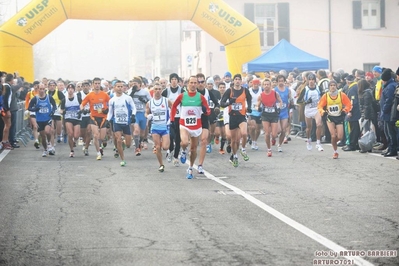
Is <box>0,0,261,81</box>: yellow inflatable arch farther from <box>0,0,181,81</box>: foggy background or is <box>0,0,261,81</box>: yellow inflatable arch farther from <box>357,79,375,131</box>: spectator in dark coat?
<box>0,0,181,81</box>: foggy background

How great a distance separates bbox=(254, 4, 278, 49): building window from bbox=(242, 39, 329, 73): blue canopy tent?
1382cm

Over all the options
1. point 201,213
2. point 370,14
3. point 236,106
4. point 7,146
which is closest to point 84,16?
point 7,146

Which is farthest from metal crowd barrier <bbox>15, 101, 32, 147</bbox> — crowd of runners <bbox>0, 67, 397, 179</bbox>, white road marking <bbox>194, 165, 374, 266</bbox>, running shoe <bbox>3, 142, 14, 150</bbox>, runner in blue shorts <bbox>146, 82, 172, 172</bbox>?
white road marking <bbox>194, 165, 374, 266</bbox>

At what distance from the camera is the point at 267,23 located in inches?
1875

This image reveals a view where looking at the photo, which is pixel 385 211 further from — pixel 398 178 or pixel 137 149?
pixel 137 149

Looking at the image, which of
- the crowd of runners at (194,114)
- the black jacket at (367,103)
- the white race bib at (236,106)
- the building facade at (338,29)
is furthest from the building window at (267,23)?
the white race bib at (236,106)

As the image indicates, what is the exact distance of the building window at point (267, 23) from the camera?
4744 cm

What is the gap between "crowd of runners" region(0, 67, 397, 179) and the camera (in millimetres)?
17453

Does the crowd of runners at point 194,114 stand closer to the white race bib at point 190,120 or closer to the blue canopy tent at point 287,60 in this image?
the white race bib at point 190,120

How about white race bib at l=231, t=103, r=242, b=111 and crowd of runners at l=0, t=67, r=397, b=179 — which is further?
white race bib at l=231, t=103, r=242, b=111

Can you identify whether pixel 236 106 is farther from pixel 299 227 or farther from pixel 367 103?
pixel 299 227

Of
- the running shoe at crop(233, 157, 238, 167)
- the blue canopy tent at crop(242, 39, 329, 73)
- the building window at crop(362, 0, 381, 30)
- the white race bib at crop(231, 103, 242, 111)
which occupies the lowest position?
the running shoe at crop(233, 157, 238, 167)

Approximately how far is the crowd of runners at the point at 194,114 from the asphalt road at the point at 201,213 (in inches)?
29.7

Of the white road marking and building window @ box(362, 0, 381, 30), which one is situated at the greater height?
building window @ box(362, 0, 381, 30)
